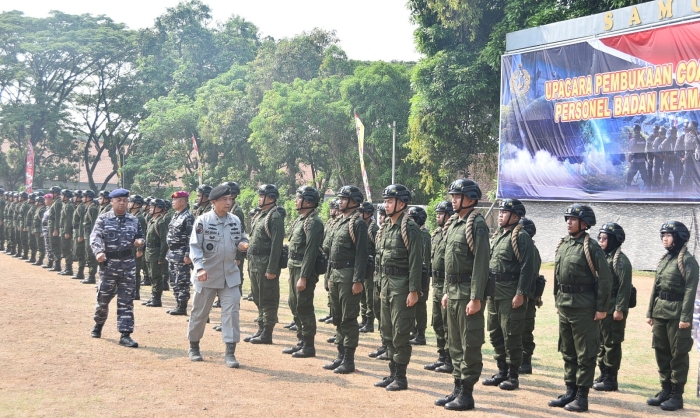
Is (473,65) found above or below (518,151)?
above

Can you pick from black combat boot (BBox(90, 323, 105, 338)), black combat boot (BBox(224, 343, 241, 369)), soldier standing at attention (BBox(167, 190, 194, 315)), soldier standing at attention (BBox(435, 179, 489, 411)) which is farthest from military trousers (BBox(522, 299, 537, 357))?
soldier standing at attention (BBox(167, 190, 194, 315))

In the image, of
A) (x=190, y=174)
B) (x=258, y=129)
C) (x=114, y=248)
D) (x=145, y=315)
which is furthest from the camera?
(x=190, y=174)

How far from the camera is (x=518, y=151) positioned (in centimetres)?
2558

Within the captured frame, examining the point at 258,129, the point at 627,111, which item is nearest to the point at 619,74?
the point at 627,111

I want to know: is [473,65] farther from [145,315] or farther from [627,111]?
[145,315]

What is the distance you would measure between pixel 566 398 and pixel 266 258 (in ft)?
15.5

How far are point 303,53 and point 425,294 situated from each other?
36.9 metres

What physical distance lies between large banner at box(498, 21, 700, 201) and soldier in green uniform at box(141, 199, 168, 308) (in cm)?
1400

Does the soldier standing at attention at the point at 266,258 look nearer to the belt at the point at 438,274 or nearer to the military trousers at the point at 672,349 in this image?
the belt at the point at 438,274

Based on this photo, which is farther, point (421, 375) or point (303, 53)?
point (303, 53)

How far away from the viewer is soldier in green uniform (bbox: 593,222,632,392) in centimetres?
850

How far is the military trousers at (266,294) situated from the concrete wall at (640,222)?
1476 cm

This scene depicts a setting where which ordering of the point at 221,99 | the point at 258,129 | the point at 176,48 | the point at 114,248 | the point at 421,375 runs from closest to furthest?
the point at 421,375 < the point at 114,248 < the point at 258,129 < the point at 221,99 < the point at 176,48

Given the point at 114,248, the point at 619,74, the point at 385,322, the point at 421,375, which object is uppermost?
the point at 619,74
